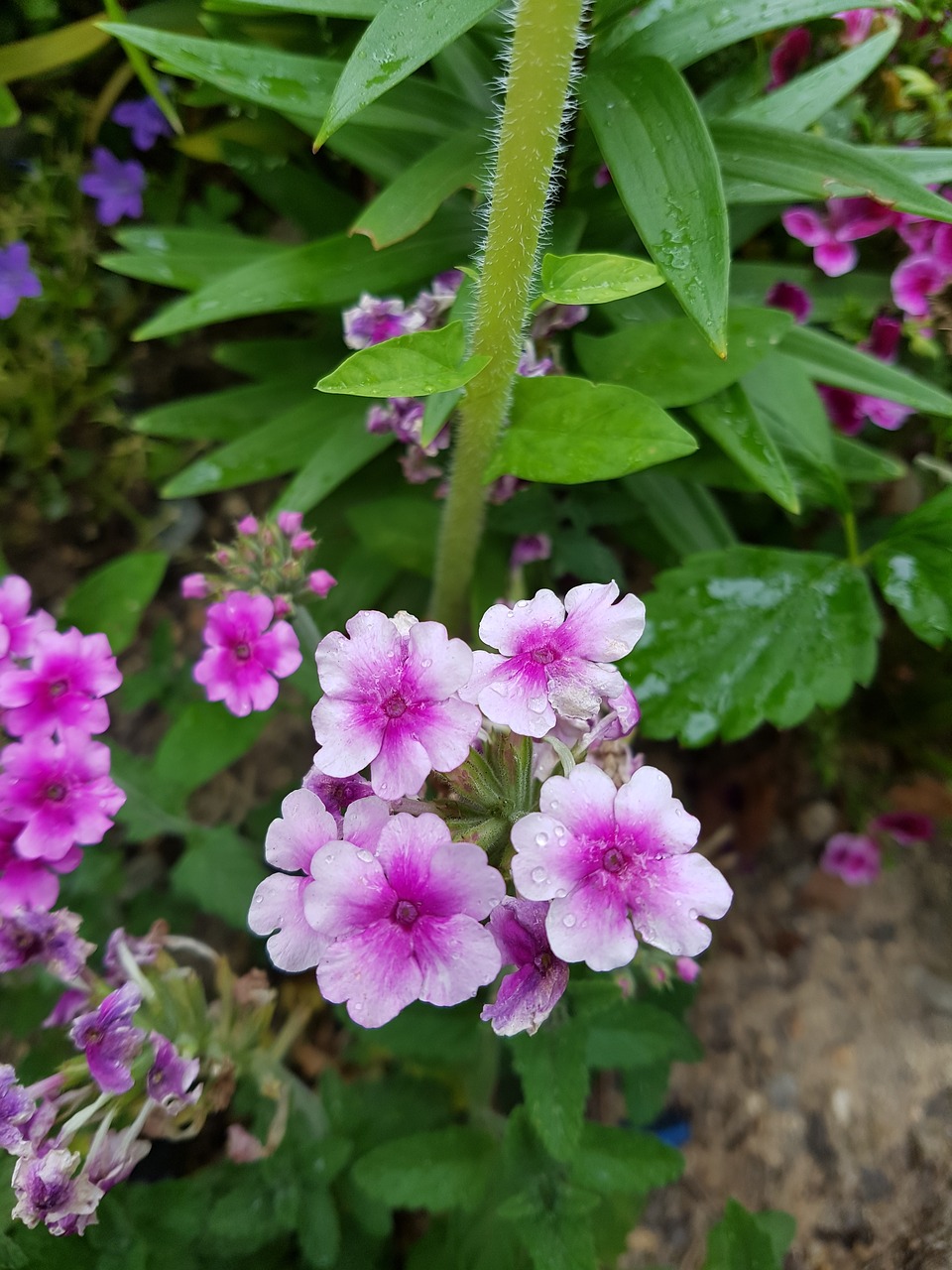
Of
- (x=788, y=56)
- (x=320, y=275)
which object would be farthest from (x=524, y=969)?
(x=788, y=56)

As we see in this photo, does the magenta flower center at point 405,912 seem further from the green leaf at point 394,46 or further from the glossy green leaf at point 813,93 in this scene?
the glossy green leaf at point 813,93

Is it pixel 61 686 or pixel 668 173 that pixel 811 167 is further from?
pixel 61 686

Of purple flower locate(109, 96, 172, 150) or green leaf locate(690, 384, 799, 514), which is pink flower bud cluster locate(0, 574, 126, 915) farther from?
purple flower locate(109, 96, 172, 150)

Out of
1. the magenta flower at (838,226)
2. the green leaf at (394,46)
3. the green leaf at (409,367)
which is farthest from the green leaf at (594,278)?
the magenta flower at (838,226)

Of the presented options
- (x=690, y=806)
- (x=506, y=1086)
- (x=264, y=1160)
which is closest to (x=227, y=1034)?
(x=264, y=1160)

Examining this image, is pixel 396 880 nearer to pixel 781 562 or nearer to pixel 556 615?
pixel 556 615

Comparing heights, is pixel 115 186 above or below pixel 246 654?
above
